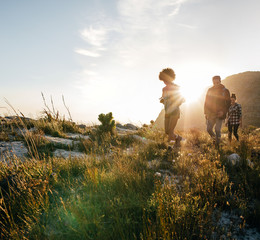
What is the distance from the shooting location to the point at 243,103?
98.6ft

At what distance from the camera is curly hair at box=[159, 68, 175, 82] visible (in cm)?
546

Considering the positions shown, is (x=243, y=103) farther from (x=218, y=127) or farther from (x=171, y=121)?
Result: (x=171, y=121)

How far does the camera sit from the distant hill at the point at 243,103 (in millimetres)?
26798

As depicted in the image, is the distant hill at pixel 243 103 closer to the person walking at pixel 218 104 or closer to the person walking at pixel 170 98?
the person walking at pixel 218 104

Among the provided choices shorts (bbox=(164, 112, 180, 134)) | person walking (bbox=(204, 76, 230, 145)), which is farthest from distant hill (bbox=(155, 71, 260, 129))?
shorts (bbox=(164, 112, 180, 134))

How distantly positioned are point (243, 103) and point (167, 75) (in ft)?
104

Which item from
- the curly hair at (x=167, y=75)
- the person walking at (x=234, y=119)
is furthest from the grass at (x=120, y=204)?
the person walking at (x=234, y=119)

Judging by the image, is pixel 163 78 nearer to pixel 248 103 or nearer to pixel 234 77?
pixel 248 103

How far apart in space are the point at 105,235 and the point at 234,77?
147ft

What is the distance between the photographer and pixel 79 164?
11.0 feet

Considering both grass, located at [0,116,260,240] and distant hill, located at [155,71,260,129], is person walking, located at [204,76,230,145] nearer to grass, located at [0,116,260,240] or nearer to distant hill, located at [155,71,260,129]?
grass, located at [0,116,260,240]

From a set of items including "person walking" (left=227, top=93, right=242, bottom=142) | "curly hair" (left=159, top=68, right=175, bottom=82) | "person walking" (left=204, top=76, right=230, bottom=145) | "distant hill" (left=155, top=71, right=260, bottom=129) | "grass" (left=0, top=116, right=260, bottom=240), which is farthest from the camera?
"distant hill" (left=155, top=71, right=260, bottom=129)

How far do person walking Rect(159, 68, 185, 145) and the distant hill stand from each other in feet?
64.7

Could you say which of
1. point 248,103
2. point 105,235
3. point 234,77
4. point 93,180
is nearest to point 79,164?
point 93,180
